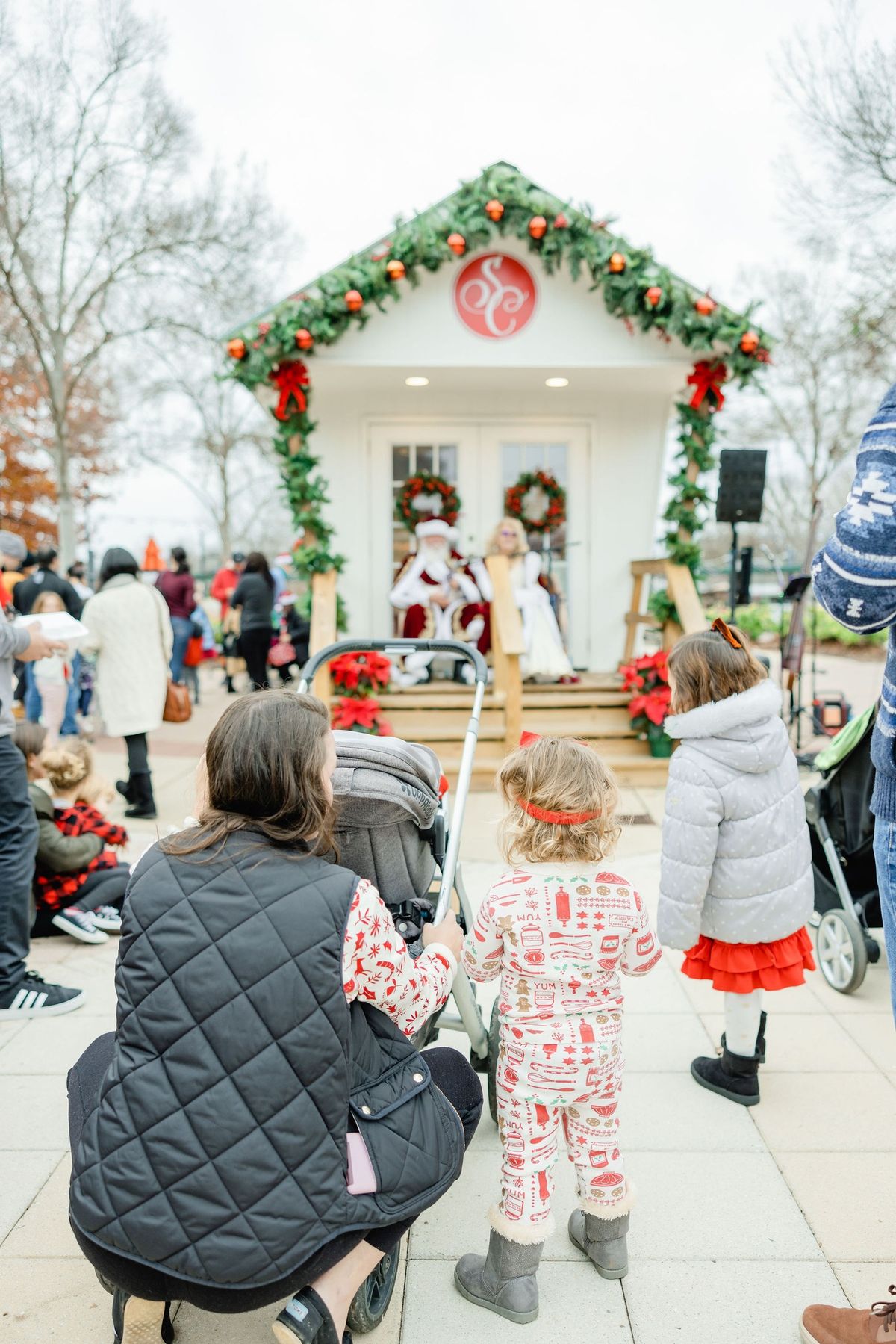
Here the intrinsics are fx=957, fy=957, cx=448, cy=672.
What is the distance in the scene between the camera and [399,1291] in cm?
222

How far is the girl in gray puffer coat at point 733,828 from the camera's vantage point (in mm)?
2775

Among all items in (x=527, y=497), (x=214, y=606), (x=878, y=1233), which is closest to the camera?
(x=878, y=1233)

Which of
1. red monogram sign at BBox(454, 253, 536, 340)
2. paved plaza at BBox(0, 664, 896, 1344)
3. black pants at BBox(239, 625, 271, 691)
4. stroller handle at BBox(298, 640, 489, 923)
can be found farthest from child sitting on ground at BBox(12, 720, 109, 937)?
black pants at BBox(239, 625, 271, 691)

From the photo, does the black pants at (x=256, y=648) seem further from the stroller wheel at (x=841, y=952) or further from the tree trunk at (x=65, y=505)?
the tree trunk at (x=65, y=505)

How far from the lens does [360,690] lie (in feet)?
24.4

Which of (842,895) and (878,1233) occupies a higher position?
(842,895)

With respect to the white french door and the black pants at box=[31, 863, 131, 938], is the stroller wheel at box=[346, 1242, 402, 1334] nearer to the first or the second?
the black pants at box=[31, 863, 131, 938]

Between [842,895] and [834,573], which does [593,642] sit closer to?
[842,895]

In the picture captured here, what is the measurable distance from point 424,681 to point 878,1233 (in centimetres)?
625

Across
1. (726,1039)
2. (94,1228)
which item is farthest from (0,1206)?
(726,1039)

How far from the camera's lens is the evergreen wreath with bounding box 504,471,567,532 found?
29.1 feet

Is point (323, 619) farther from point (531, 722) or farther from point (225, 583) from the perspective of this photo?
point (225, 583)

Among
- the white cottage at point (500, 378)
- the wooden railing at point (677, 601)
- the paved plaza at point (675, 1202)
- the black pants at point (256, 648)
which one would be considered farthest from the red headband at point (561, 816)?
the black pants at point (256, 648)

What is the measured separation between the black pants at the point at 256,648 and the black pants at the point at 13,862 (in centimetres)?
659
